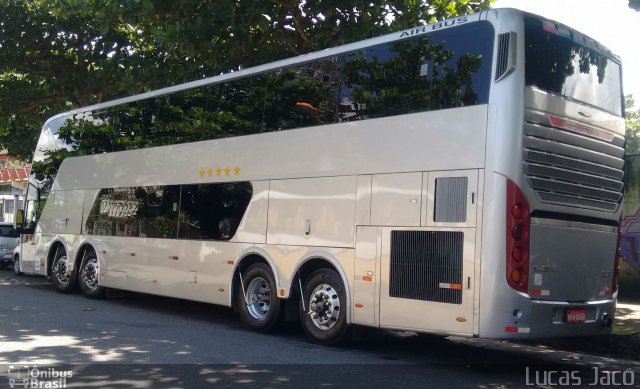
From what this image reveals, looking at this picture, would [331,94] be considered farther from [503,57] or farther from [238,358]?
[238,358]

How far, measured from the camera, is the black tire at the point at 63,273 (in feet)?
50.6

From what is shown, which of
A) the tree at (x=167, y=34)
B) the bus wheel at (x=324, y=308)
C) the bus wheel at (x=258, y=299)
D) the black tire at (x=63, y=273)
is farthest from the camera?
the black tire at (x=63, y=273)

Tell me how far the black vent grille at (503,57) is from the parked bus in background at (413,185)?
0.02 meters

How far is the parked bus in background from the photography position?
7812 millimetres

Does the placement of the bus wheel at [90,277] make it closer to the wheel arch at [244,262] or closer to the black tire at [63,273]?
the black tire at [63,273]

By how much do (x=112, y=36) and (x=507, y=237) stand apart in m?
16.9

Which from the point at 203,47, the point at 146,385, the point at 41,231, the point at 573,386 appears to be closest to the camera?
the point at 146,385

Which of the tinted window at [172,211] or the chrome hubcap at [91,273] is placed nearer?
the tinted window at [172,211]

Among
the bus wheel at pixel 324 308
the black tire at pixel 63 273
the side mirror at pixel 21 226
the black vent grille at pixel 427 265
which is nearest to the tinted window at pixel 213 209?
the bus wheel at pixel 324 308

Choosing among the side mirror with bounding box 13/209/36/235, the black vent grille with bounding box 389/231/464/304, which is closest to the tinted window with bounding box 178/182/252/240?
the black vent grille with bounding box 389/231/464/304

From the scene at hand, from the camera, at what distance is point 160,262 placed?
42.0 ft

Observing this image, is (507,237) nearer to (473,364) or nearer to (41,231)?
(473,364)

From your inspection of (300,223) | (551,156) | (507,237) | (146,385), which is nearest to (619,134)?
(551,156)

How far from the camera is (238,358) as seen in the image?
27.4ft
